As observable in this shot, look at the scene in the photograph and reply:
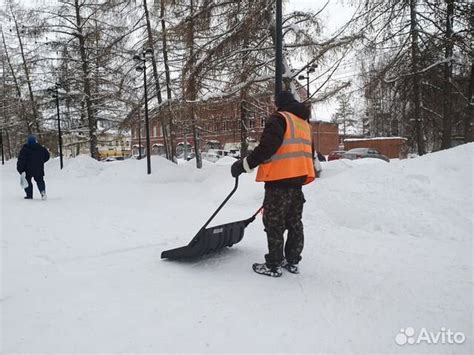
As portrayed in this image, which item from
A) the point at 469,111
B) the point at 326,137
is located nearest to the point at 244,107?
the point at 469,111

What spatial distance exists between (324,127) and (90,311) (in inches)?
1967

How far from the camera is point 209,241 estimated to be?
3.54 meters

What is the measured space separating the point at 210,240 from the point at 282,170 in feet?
3.57

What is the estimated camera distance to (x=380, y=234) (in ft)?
16.3

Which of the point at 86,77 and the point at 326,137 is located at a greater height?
the point at 86,77

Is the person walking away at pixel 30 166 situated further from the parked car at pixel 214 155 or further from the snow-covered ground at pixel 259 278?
the parked car at pixel 214 155

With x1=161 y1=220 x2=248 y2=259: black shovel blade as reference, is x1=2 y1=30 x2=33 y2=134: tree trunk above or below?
above

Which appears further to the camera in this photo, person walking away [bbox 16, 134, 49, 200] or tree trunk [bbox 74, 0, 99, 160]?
tree trunk [bbox 74, 0, 99, 160]

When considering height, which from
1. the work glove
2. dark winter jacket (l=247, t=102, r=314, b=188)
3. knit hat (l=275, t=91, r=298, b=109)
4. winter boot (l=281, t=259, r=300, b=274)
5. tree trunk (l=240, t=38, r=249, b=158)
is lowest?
winter boot (l=281, t=259, r=300, b=274)

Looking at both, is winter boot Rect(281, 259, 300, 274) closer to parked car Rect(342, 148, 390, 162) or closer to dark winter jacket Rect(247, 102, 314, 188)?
dark winter jacket Rect(247, 102, 314, 188)

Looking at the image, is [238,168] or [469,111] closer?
[238,168]

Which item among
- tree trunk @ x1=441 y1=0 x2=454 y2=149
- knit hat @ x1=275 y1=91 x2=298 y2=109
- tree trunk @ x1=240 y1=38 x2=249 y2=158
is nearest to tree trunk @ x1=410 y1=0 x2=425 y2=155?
tree trunk @ x1=441 y1=0 x2=454 y2=149

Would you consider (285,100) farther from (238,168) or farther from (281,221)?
(281,221)

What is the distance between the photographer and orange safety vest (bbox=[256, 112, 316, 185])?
124 inches
